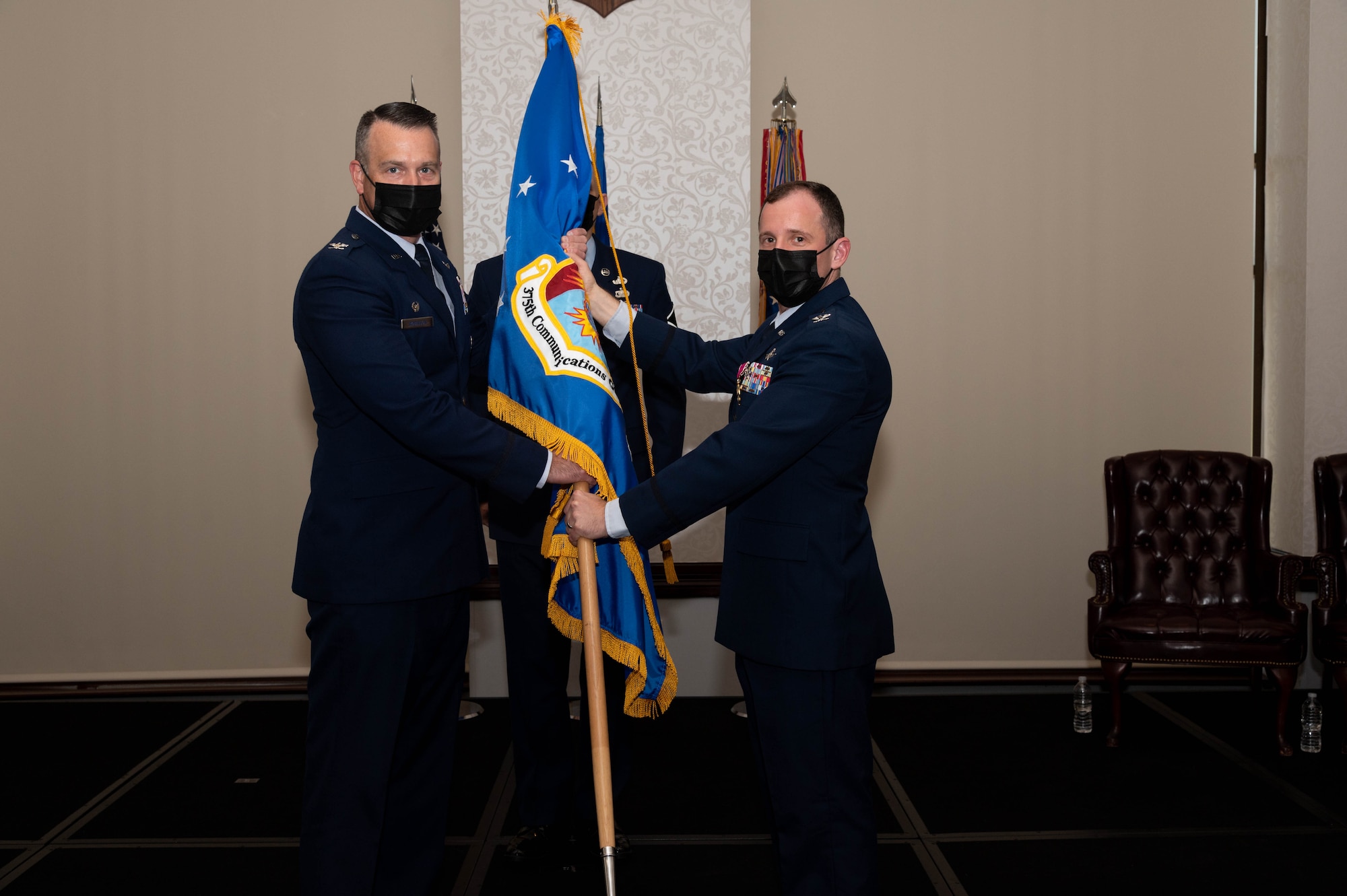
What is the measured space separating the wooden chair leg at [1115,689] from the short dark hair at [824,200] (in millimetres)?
2508

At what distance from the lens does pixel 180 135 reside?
4453 mm

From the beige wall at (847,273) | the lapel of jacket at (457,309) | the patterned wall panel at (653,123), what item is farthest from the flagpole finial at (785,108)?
the lapel of jacket at (457,309)

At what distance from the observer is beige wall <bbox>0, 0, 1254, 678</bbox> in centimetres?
444

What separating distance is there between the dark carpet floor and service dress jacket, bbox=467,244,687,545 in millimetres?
1004

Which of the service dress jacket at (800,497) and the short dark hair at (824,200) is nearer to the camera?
the service dress jacket at (800,497)

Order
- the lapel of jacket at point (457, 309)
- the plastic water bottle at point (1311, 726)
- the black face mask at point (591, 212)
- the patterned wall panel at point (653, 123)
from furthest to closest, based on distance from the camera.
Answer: the patterned wall panel at point (653, 123), the plastic water bottle at point (1311, 726), the black face mask at point (591, 212), the lapel of jacket at point (457, 309)

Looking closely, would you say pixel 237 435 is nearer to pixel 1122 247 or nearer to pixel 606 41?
pixel 606 41

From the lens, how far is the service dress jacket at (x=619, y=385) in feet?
9.48

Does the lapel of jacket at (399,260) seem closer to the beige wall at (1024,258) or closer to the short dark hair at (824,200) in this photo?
the short dark hair at (824,200)

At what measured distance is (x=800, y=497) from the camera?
83.9 inches

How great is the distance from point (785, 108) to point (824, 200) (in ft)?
6.75

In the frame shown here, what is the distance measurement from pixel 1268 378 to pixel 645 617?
3656 mm

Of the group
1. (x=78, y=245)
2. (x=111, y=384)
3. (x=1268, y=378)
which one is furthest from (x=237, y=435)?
(x=1268, y=378)

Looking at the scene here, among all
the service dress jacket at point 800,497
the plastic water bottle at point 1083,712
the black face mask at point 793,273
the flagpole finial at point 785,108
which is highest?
the flagpole finial at point 785,108
